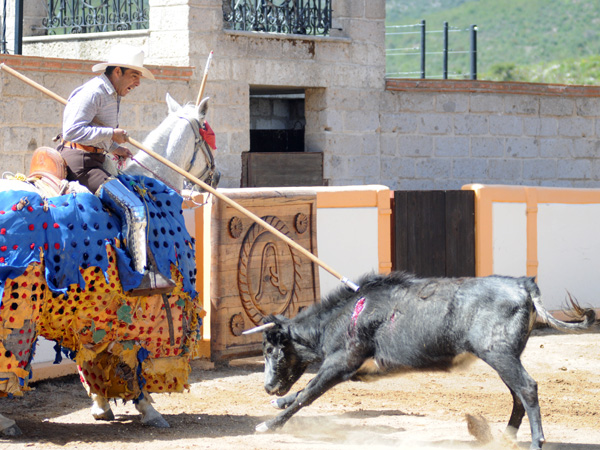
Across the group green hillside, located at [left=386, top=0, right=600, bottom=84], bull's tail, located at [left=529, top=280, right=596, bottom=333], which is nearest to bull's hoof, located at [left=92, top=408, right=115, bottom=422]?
bull's tail, located at [left=529, top=280, right=596, bottom=333]

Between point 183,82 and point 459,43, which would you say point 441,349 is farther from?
point 459,43

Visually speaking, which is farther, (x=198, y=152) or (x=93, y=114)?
(x=198, y=152)

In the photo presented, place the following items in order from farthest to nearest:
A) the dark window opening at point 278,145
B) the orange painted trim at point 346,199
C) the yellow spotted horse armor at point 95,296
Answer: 1. the dark window opening at point 278,145
2. the orange painted trim at point 346,199
3. the yellow spotted horse armor at point 95,296

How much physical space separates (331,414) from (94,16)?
7.59m

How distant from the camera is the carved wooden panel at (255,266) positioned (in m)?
7.90

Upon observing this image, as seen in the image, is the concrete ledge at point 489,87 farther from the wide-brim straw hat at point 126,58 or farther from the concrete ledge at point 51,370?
the wide-brim straw hat at point 126,58

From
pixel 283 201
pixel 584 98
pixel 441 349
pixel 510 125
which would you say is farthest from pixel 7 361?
pixel 584 98

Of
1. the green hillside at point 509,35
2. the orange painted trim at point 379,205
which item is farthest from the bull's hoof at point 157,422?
the green hillside at point 509,35

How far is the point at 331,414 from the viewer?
6539 millimetres

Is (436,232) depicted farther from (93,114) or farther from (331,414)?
(93,114)

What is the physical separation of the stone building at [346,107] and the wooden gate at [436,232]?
264 cm

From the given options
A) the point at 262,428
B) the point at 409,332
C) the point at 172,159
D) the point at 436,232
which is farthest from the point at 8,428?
the point at 436,232

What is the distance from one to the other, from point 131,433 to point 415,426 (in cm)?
181

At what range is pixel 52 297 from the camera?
5.45 m
